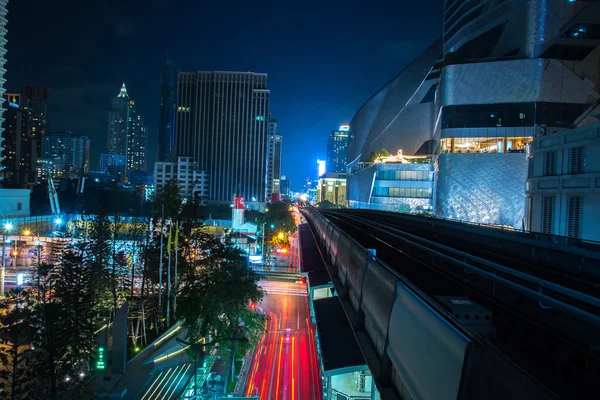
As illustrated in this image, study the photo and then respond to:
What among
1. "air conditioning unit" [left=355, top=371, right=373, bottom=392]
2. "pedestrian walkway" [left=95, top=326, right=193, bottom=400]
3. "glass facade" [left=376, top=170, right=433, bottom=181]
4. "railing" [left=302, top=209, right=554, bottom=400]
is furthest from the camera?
"glass facade" [left=376, top=170, right=433, bottom=181]

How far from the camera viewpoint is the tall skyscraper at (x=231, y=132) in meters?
146

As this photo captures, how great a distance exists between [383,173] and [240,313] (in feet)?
159

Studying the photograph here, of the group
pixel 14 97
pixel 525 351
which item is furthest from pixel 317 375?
pixel 14 97

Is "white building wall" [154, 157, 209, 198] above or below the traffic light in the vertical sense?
above

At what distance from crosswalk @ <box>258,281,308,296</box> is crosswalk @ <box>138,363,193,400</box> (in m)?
16.7

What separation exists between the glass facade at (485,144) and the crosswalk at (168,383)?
4335 cm

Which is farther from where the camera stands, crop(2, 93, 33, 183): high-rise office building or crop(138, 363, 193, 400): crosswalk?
crop(2, 93, 33, 183): high-rise office building

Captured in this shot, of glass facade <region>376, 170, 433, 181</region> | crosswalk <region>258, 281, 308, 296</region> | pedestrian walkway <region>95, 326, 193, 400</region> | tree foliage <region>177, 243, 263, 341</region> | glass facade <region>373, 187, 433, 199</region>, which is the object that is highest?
glass facade <region>376, 170, 433, 181</region>

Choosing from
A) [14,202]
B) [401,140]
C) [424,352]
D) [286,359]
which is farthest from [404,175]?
[424,352]

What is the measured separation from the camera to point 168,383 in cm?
1958

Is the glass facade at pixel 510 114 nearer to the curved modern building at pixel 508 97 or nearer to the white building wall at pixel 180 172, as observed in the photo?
the curved modern building at pixel 508 97

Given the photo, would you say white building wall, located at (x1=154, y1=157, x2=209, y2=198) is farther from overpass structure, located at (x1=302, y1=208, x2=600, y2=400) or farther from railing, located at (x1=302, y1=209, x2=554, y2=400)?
railing, located at (x1=302, y1=209, x2=554, y2=400)

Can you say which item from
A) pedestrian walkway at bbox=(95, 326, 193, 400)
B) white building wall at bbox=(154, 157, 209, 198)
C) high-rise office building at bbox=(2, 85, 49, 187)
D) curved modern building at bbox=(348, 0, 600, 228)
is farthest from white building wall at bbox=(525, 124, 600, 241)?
white building wall at bbox=(154, 157, 209, 198)

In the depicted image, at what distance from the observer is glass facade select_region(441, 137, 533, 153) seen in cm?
4779
